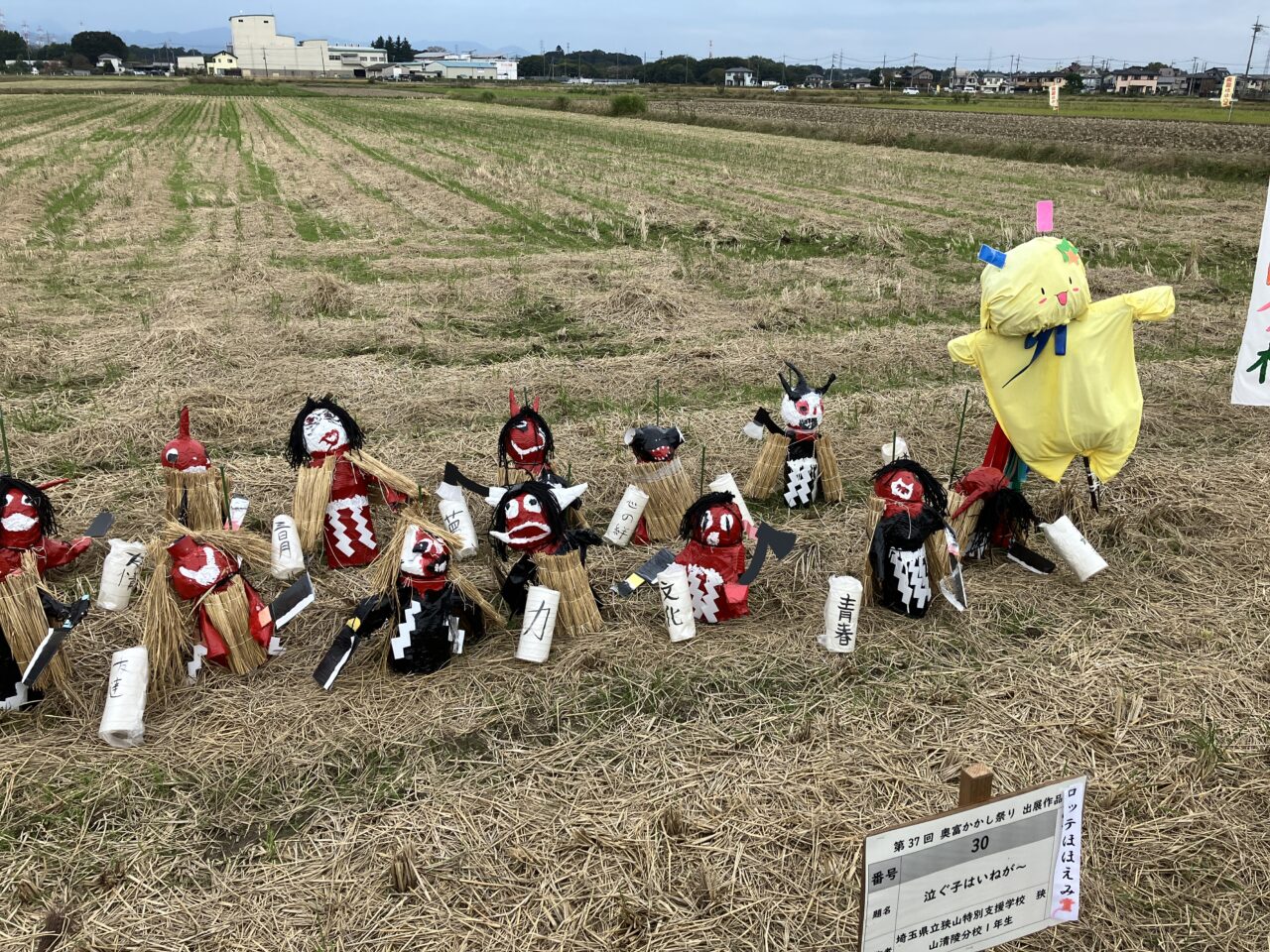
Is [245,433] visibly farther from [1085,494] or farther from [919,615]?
[1085,494]

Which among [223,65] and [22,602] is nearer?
[22,602]

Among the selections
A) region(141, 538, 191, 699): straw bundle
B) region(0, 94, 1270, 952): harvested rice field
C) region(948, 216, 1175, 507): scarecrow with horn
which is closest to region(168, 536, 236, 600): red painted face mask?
region(141, 538, 191, 699): straw bundle

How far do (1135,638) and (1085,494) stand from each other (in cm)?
151

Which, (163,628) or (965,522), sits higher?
(965,522)

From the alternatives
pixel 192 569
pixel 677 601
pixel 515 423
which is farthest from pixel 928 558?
pixel 192 569

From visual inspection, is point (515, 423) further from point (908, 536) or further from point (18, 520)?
point (18, 520)

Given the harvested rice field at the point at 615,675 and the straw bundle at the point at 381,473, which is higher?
the straw bundle at the point at 381,473

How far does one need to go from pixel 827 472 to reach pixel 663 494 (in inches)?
47.0

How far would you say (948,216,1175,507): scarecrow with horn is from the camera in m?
4.67

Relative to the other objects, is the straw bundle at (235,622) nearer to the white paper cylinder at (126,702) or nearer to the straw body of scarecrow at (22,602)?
the white paper cylinder at (126,702)

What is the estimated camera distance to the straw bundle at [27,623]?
147 inches

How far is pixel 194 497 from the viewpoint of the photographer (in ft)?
16.0

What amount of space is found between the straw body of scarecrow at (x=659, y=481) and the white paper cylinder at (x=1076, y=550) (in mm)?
2015

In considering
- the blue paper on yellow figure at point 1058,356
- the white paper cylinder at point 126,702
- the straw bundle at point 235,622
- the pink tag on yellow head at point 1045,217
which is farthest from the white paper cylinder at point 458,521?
the pink tag on yellow head at point 1045,217
